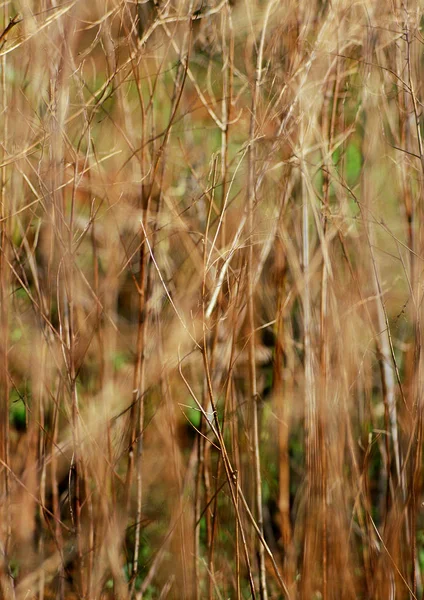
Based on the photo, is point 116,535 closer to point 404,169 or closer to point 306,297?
point 306,297

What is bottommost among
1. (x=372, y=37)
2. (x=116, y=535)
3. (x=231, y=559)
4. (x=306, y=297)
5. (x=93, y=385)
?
(x=231, y=559)

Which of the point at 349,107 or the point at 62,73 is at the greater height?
the point at 62,73

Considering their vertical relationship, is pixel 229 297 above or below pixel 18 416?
above

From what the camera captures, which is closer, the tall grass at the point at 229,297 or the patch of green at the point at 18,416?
the tall grass at the point at 229,297

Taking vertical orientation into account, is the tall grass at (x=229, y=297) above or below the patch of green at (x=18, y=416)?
above

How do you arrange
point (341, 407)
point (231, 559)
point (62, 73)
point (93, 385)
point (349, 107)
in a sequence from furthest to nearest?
point (93, 385) < point (231, 559) < point (349, 107) < point (341, 407) < point (62, 73)

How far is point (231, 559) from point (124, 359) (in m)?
0.54

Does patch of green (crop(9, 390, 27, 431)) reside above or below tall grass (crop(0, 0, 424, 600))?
below

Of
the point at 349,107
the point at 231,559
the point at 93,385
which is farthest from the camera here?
the point at 93,385

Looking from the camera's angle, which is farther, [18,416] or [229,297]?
[18,416]

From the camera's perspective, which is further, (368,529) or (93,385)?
(93,385)

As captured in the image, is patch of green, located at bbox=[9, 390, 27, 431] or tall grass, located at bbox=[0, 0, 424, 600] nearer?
tall grass, located at bbox=[0, 0, 424, 600]

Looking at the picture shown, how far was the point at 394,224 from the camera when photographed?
144 cm

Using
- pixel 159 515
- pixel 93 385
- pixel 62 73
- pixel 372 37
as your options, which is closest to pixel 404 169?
pixel 372 37
